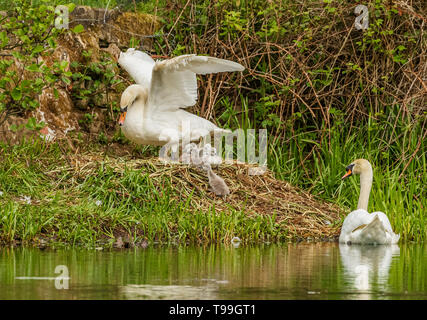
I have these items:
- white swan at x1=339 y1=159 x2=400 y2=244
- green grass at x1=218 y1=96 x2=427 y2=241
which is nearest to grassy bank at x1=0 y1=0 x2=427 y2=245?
green grass at x1=218 y1=96 x2=427 y2=241

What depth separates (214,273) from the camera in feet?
18.2

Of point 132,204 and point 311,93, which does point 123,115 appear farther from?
point 311,93

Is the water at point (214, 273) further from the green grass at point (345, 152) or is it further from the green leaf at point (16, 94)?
the green grass at point (345, 152)

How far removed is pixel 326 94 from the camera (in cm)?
1157

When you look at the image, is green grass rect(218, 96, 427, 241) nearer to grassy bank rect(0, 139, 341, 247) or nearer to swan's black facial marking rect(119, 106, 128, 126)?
grassy bank rect(0, 139, 341, 247)

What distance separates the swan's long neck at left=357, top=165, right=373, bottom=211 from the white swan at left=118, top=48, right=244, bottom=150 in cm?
184

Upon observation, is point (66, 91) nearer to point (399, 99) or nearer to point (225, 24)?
point (225, 24)

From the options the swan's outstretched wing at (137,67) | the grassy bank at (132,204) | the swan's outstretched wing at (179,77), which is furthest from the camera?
the swan's outstretched wing at (137,67)

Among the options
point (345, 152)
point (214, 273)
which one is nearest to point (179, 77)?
point (345, 152)

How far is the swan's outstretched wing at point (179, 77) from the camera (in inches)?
355

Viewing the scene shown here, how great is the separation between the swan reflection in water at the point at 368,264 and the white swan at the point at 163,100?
2573mm

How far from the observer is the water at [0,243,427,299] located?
4.70m

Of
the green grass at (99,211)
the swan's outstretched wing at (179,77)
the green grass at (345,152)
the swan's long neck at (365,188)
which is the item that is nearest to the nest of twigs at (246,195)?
the green grass at (99,211)

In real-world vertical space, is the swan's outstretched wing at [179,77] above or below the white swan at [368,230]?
above
